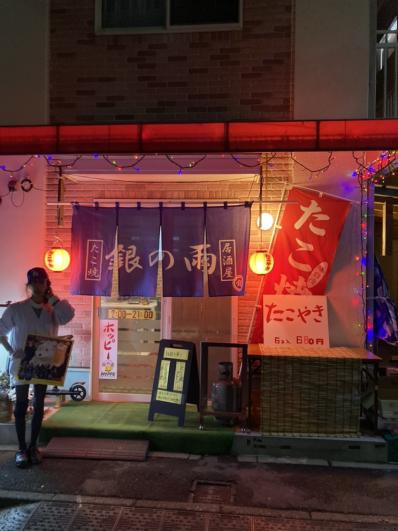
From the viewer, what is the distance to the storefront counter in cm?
635

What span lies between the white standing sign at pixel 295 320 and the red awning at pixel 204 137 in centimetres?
255

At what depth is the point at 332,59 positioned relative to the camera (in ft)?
22.1

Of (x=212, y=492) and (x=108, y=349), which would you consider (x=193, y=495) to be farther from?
(x=108, y=349)

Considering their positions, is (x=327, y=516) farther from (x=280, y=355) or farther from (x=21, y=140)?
(x=21, y=140)

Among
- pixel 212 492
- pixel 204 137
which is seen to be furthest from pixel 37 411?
pixel 204 137

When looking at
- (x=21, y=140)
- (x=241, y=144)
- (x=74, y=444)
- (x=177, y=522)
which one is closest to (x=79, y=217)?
(x=21, y=140)

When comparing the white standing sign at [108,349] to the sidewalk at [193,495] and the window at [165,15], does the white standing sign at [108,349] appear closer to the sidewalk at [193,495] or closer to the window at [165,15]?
the sidewalk at [193,495]

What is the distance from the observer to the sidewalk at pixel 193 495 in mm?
4742

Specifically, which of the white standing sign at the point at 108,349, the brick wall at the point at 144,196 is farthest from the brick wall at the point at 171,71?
the white standing sign at the point at 108,349

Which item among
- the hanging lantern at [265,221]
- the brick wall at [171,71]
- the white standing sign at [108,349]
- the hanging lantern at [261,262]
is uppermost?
the brick wall at [171,71]

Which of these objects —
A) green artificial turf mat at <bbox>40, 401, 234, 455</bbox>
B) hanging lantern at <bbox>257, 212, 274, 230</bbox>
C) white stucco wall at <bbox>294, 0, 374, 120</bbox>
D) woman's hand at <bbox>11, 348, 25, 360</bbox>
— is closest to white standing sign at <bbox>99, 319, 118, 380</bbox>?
green artificial turf mat at <bbox>40, 401, 234, 455</bbox>

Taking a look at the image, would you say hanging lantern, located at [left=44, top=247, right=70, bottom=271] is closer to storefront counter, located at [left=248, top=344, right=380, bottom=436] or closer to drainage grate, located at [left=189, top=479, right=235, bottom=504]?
storefront counter, located at [left=248, top=344, right=380, bottom=436]

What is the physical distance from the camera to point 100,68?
7.24 metres

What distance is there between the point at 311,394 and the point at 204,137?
3.82 metres
